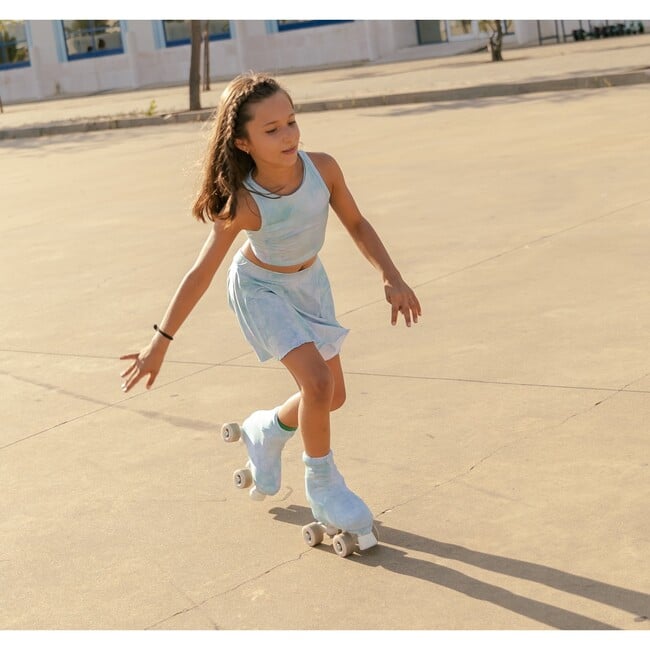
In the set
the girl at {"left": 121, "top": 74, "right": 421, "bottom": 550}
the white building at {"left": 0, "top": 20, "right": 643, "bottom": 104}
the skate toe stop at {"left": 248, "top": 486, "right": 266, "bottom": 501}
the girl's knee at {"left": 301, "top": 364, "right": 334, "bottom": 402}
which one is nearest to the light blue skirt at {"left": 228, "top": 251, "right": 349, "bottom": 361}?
the girl at {"left": 121, "top": 74, "right": 421, "bottom": 550}

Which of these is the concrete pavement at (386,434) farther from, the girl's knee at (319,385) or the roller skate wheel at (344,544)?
the girl's knee at (319,385)

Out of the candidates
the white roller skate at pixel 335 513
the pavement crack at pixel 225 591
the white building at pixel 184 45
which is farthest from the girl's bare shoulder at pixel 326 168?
the white building at pixel 184 45

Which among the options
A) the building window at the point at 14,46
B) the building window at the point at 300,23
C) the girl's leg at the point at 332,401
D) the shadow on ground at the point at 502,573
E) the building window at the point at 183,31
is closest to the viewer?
the shadow on ground at the point at 502,573

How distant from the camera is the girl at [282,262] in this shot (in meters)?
3.77

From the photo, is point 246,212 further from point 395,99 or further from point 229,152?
point 395,99

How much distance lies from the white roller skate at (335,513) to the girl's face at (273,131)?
0.92 metres

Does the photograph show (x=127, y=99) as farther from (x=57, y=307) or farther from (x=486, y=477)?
(x=486, y=477)

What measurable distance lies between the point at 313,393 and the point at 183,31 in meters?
38.4

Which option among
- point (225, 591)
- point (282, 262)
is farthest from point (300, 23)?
point (225, 591)

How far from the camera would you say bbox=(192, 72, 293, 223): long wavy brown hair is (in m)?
3.80

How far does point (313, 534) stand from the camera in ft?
12.7

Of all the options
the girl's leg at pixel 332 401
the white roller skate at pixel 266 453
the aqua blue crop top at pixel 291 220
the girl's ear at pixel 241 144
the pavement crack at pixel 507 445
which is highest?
the girl's ear at pixel 241 144

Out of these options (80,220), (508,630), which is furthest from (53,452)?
(80,220)

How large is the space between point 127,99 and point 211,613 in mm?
31099
